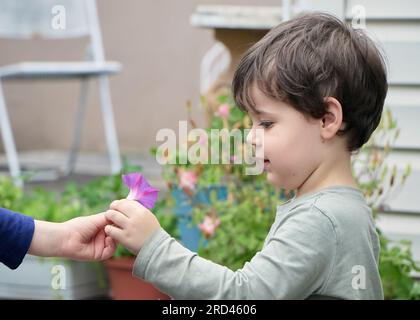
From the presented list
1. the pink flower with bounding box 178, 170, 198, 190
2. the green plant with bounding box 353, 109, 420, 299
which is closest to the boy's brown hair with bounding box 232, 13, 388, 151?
the green plant with bounding box 353, 109, 420, 299

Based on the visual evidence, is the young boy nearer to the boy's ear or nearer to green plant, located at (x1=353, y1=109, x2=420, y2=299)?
the boy's ear

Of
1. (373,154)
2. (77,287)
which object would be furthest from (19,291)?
(373,154)

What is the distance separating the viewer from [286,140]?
1725 mm

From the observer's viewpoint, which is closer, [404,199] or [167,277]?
[167,277]

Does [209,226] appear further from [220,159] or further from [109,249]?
[109,249]

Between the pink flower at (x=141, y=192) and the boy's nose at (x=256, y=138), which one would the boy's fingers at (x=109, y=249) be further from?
the boy's nose at (x=256, y=138)

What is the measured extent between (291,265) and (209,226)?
4.39 ft

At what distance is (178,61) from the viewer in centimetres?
693

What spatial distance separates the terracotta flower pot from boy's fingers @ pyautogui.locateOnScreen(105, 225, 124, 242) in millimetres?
1678

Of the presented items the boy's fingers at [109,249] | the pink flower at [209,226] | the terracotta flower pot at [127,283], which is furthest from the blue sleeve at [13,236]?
the terracotta flower pot at [127,283]

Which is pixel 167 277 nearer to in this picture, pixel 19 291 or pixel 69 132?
pixel 19 291

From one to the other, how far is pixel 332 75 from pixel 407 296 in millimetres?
1291

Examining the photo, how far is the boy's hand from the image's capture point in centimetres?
165

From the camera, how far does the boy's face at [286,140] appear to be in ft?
5.66
